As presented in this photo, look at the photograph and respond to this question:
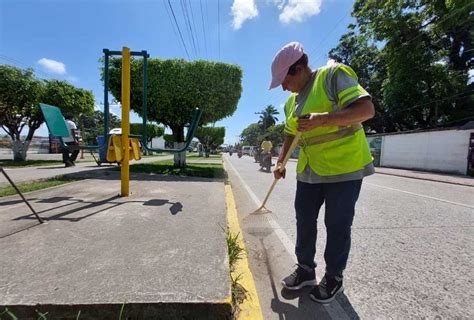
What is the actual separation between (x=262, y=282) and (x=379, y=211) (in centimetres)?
367

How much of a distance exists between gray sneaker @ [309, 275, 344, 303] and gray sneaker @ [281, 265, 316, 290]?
0.18 m

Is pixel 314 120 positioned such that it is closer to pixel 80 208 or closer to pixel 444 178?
pixel 80 208

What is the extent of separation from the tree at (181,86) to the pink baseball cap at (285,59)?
928 cm

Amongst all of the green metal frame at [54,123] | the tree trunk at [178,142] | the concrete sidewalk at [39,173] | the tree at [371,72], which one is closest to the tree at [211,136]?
the tree at [371,72]

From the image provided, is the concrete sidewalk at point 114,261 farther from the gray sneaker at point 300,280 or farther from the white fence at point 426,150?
the white fence at point 426,150

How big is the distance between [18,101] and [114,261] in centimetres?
1478

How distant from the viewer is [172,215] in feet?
12.8

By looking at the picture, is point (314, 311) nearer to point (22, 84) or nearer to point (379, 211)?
point (379, 211)

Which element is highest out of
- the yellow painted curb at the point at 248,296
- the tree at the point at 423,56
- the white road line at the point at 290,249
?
the tree at the point at 423,56

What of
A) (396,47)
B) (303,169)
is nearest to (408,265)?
(303,169)

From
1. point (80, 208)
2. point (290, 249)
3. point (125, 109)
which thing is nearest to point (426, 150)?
point (290, 249)

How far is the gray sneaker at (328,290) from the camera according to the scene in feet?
7.34

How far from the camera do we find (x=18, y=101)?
1382 cm

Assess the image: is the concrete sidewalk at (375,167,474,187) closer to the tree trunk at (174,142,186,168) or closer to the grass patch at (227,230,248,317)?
the tree trunk at (174,142,186,168)
